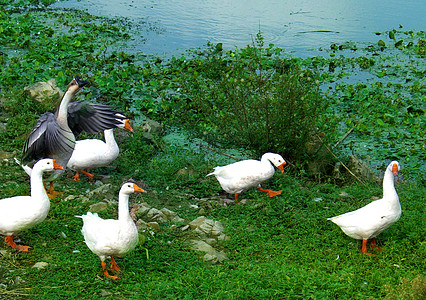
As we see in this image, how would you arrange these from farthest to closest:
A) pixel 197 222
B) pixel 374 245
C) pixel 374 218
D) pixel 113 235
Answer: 1. pixel 197 222
2. pixel 374 245
3. pixel 374 218
4. pixel 113 235

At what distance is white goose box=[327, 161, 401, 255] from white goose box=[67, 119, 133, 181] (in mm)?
3544

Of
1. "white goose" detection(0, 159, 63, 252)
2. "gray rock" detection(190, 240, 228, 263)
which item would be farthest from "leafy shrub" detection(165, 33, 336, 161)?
"white goose" detection(0, 159, 63, 252)

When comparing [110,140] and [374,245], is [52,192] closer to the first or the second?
[110,140]

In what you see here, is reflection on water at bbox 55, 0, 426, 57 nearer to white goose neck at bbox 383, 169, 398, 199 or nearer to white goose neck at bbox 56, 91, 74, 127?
white goose neck at bbox 56, 91, 74, 127

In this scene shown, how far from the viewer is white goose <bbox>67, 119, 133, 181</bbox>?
298 inches

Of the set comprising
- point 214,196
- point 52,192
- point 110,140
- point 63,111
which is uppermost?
point 63,111

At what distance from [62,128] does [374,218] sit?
398 cm

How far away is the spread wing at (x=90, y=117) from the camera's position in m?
7.31

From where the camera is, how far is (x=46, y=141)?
22.4ft

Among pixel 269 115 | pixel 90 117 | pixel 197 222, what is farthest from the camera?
pixel 269 115

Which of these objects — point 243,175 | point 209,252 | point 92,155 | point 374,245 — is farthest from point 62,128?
point 374,245

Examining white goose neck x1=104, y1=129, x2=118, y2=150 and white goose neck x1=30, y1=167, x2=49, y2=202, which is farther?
white goose neck x1=104, y1=129, x2=118, y2=150

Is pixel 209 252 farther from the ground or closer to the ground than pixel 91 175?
farther from the ground

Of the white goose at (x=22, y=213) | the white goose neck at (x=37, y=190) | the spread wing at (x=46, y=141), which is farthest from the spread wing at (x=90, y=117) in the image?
the white goose at (x=22, y=213)
